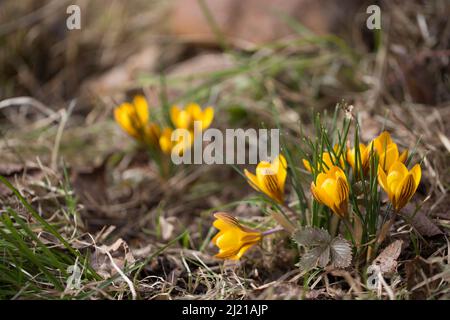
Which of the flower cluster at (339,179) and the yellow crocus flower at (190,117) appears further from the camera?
the yellow crocus flower at (190,117)

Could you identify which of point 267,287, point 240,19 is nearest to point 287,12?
point 240,19

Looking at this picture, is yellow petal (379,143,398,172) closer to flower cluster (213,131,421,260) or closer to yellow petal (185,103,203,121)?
flower cluster (213,131,421,260)

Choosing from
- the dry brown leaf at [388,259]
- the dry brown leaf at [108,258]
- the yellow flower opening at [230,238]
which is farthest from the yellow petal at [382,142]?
the dry brown leaf at [108,258]

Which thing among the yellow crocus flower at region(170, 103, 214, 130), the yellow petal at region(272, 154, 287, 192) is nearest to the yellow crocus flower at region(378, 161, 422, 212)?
the yellow petal at region(272, 154, 287, 192)

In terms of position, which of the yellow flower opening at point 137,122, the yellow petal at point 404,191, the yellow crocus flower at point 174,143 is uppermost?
the yellow flower opening at point 137,122

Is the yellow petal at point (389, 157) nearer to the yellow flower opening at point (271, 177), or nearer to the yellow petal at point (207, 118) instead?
the yellow flower opening at point (271, 177)

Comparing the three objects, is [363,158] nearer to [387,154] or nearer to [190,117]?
[387,154]
